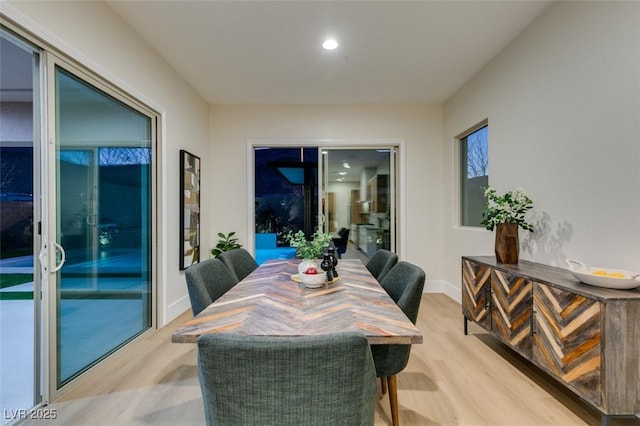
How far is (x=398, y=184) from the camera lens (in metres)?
4.52

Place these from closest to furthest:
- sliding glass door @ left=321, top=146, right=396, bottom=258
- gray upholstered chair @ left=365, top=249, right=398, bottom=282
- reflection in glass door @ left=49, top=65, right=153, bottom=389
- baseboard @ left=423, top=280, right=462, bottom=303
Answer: reflection in glass door @ left=49, top=65, right=153, bottom=389 → gray upholstered chair @ left=365, top=249, right=398, bottom=282 → baseboard @ left=423, top=280, right=462, bottom=303 → sliding glass door @ left=321, top=146, right=396, bottom=258

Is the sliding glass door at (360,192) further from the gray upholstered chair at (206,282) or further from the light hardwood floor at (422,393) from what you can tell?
the gray upholstered chair at (206,282)

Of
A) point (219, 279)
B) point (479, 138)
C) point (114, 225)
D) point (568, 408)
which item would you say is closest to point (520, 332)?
point (568, 408)

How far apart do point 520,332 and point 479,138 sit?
2.45 m

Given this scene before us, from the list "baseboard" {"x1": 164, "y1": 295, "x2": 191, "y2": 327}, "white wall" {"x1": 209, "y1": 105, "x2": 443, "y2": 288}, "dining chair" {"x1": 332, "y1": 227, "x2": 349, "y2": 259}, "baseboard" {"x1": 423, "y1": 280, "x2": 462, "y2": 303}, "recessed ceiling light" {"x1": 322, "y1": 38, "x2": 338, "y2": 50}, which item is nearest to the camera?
"recessed ceiling light" {"x1": 322, "y1": 38, "x2": 338, "y2": 50}

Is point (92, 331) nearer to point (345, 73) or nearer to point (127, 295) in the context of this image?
point (127, 295)

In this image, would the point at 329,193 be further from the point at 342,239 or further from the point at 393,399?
the point at 393,399

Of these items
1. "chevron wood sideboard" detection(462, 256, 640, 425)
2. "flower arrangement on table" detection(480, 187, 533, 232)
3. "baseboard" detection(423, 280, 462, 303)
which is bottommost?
"baseboard" detection(423, 280, 462, 303)

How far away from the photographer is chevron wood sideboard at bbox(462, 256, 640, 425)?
1.49 m

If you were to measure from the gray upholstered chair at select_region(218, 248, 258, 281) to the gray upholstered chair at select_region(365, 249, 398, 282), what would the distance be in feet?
3.65

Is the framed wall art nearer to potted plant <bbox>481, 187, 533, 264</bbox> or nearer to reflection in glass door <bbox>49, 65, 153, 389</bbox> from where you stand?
reflection in glass door <bbox>49, 65, 153, 389</bbox>

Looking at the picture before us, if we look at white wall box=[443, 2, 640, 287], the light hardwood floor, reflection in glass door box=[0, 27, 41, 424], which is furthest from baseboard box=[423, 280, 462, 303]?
reflection in glass door box=[0, 27, 41, 424]

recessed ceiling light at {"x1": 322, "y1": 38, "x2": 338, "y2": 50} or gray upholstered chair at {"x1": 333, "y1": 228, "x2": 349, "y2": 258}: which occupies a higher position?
recessed ceiling light at {"x1": 322, "y1": 38, "x2": 338, "y2": 50}

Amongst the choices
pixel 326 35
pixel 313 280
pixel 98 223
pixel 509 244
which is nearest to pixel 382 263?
pixel 313 280
